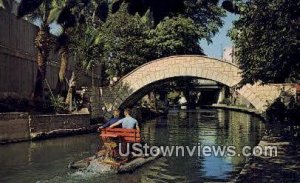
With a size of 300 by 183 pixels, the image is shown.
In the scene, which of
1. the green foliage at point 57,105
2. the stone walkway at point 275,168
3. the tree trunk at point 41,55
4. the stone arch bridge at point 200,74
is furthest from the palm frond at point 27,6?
the stone arch bridge at point 200,74

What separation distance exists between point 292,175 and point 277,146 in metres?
5.93

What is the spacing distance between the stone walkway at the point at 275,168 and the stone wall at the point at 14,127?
39.2 feet

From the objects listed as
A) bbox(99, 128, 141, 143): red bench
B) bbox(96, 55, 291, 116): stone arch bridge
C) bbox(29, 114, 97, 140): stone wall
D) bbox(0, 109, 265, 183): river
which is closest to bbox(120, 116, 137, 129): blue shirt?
bbox(99, 128, 141, 143): red bench

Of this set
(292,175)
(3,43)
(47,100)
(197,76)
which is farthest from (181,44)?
(292,175)

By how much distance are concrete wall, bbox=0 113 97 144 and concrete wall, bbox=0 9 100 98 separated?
279 cm

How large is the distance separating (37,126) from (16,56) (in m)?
4.92

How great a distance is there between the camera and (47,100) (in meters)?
30.3

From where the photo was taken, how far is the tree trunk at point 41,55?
2742 centimetres

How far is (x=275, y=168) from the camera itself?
12.5 m

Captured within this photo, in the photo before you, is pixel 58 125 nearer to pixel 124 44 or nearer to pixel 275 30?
pixel 275 30

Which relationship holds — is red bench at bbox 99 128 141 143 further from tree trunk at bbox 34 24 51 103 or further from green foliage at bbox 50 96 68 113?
green foliage at bbox 50 96 68 113

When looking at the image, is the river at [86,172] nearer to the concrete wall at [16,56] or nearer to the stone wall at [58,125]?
the stone wall at [58,125]

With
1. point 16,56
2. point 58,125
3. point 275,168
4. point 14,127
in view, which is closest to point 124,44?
point 16,56

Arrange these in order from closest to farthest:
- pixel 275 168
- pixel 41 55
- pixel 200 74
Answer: pixel 275 168 → pixel 41 55 → pixel 200 74
